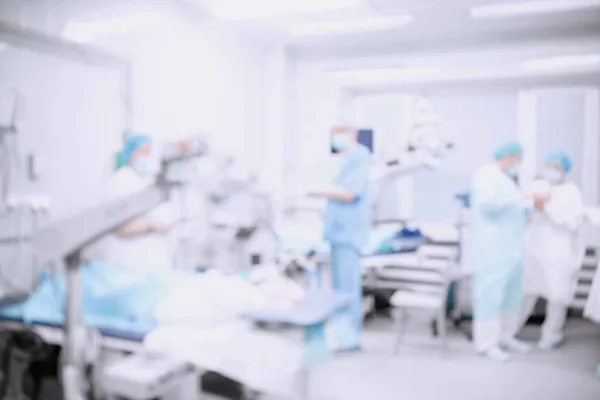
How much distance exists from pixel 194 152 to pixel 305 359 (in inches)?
37.4

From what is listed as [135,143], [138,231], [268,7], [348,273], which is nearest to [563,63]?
[268,7]

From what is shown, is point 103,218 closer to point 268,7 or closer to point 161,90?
point 161,90

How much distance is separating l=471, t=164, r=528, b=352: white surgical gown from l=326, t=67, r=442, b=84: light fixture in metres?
1.90

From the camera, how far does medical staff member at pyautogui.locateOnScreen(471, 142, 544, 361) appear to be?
3.54 meters

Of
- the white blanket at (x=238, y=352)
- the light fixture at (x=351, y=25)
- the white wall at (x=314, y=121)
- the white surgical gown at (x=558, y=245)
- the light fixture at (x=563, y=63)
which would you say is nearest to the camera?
the white blanket at (x=238, y=352)

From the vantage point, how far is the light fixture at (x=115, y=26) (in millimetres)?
3150

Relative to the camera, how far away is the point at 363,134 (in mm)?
5043

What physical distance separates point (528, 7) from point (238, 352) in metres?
3.35

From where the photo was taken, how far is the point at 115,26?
340cm

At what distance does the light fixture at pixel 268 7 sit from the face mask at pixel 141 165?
64.5 inches

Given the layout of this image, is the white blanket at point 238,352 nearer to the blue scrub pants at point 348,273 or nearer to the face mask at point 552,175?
the blue scrub pants at point 348,273

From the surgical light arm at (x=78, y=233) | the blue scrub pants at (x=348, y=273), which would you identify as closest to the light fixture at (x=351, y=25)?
the blue scrub pants at (x=348, y=273)

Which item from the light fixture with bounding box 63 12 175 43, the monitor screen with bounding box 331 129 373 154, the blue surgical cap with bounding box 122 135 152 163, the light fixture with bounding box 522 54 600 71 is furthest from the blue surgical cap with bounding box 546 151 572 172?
the light fixture with bounding box 63 12 175 43

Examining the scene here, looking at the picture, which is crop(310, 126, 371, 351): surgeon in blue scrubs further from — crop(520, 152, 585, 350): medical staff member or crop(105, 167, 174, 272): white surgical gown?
crop(520, 152, 585, 350): medical staff member
